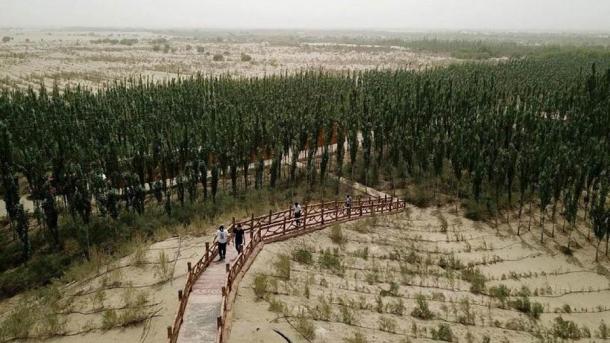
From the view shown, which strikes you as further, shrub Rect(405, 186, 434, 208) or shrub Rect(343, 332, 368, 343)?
shrub Rect(405, 186, 434, 208)

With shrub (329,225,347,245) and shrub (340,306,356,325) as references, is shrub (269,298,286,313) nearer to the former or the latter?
shrub (340,306,356,325)

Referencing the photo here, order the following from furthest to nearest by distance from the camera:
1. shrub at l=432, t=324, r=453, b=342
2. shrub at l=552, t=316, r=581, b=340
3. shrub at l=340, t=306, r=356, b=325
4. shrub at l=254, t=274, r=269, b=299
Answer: shrub at l=552, t=316, r=581, b=340 < shrub at l=254, t=274, r=269, b=299 < shrub at l=340, t=306, r=356, b=325 < shrub at l=432, t=324, r=453, b=342

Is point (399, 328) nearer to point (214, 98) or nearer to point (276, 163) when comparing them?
point (276, 163)

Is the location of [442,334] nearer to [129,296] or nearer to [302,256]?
[302,256]

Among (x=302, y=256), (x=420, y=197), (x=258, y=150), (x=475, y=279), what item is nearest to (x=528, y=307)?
(x=475, y=279)

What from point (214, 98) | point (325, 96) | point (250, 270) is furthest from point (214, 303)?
point (325, 96)

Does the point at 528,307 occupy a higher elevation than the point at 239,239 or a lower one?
lower

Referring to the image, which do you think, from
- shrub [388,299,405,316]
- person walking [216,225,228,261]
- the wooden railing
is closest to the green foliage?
shrub [388,299,405,316]
